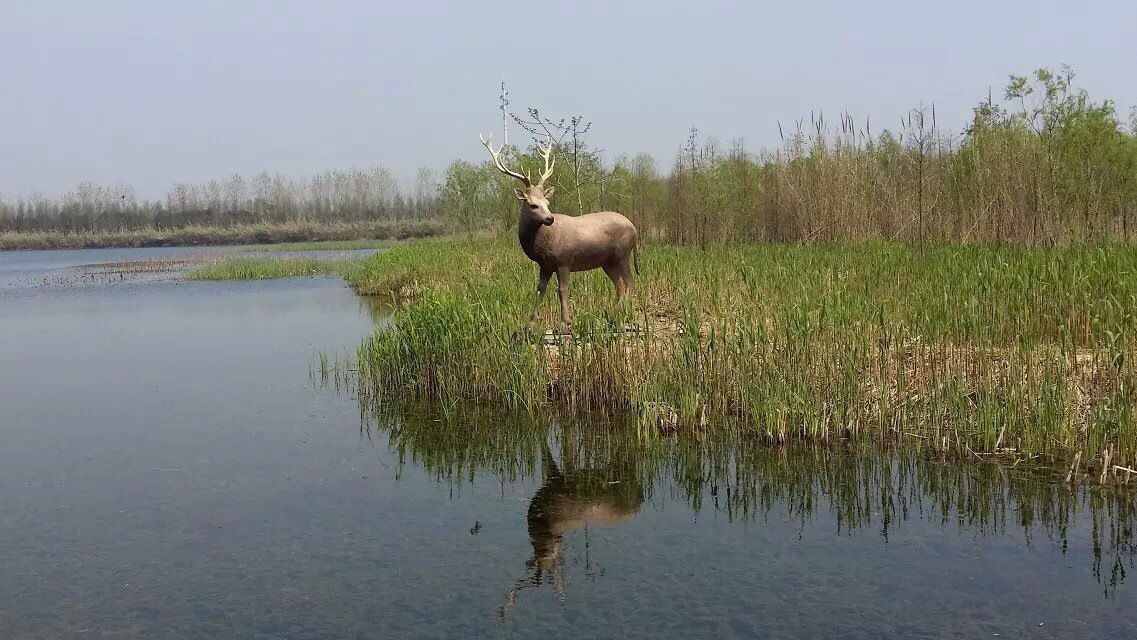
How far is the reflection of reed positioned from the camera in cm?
474

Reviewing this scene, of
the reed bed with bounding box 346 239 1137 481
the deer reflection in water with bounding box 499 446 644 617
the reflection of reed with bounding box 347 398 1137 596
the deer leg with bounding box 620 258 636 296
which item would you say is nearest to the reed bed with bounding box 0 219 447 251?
the deer leg with bounding box 620 258 636 296

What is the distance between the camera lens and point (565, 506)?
5.41 metres

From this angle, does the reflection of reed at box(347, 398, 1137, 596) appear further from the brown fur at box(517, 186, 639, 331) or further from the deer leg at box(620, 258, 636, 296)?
the deer leg at box(620, 258, 636, 296)

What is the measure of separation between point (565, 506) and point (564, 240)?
13.3 feet

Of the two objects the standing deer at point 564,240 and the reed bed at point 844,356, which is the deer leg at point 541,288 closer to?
the standing deer at point 564,240

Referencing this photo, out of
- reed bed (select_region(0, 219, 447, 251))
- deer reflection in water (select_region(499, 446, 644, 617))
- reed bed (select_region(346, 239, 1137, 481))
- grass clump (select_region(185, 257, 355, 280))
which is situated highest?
reed bed (select_region(0, 219, 447, 251))

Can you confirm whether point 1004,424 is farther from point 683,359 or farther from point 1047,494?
point 683,359

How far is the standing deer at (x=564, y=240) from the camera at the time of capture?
8.73 meters

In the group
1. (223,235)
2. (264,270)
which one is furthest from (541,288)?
(223,235)

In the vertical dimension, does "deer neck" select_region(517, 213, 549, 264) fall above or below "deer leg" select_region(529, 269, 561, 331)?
above

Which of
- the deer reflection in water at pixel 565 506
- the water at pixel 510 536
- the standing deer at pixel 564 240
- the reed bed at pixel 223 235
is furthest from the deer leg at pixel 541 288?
the reed bed at pixel 223 235

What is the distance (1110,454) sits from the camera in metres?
5.21

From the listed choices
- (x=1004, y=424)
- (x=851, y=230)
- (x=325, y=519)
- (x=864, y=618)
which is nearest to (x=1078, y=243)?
(x=851, y=230)

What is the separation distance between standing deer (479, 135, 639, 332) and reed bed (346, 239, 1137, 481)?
15.0 inches
